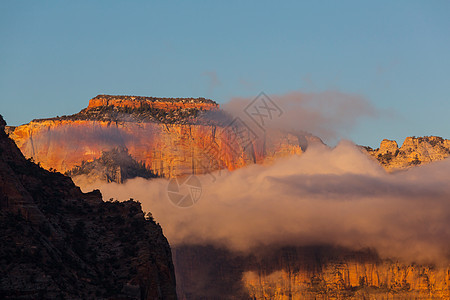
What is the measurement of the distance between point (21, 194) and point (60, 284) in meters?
13.5

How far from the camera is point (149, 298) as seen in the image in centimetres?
13575

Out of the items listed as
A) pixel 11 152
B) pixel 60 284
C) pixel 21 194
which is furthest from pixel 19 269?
pixel 11 152

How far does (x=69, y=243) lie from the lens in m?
136

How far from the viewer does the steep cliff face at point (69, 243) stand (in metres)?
120

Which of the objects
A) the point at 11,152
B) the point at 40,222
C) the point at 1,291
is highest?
the point at 11,152

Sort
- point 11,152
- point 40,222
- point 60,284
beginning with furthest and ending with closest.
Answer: point 11,152
point 40,222
point 60,284

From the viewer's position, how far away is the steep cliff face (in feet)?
395

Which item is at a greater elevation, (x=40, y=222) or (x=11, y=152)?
(x=11, y=152)

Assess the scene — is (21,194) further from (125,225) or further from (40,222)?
(125,225)

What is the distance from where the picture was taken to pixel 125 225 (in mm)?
150250

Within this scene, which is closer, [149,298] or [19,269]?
[19,269]

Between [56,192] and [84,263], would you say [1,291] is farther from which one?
[56,192]

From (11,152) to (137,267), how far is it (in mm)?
21658

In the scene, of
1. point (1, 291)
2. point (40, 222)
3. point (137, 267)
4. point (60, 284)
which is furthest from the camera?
point (137, 267)
